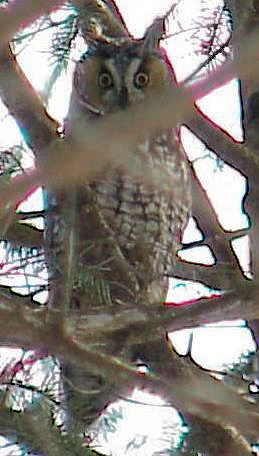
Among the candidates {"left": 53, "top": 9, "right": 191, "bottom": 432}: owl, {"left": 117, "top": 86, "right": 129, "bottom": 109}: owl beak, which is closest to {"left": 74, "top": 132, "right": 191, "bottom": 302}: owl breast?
{"left": 53, "top": 9, "right": 191, "bottom": 432}: owl

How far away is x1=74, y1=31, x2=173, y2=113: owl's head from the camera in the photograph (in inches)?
87.1

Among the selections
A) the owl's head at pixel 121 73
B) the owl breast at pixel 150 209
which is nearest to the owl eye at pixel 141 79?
the owl's head at pixel 121 73

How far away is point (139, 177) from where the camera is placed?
7.23 feet

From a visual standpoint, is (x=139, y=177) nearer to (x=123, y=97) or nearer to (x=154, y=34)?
(x=123, y=97)

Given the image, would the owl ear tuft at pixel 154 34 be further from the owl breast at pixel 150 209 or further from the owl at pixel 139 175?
the owl breast at pixel 150 209

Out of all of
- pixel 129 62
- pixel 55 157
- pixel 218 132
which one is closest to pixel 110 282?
pixel 218 132

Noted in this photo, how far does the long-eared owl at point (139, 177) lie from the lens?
2.16 meters

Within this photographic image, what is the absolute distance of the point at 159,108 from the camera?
37 centimetres

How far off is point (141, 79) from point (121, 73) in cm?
6

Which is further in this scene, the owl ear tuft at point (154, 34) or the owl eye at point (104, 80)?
the owl eye at point (104, 80)

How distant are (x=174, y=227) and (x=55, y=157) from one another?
1.89 m

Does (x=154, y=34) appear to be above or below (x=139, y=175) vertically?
above

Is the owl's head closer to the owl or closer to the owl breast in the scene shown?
the owl

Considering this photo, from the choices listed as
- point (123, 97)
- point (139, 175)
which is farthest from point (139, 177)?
point (123, 97)
